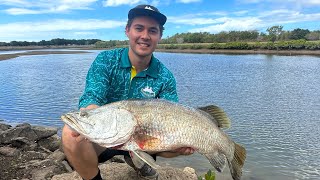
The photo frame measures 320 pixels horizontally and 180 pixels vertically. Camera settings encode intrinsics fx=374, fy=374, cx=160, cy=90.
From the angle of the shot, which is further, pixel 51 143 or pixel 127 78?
pixel 51 143

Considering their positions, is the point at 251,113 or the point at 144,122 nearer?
the point at 144,122

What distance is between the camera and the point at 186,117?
3707mm

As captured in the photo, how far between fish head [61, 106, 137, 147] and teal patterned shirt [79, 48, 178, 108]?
0.98 meters

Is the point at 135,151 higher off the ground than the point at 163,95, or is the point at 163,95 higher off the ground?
the point at 163,95

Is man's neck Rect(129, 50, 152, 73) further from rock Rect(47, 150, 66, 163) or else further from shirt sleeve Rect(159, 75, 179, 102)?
rock Rect(47, 150, 66, 163)

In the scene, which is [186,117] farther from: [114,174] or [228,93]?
[228,93]

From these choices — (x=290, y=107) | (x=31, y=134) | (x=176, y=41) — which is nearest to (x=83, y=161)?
(x=31, y=134)

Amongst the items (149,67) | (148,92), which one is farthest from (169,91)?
(149,67)

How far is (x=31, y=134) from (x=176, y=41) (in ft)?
369

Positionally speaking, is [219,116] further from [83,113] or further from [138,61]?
[83,113]

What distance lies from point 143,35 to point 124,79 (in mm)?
621

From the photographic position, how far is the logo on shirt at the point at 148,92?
467 cm

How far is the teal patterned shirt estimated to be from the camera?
4523 mm

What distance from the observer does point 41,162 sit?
7.31 m
